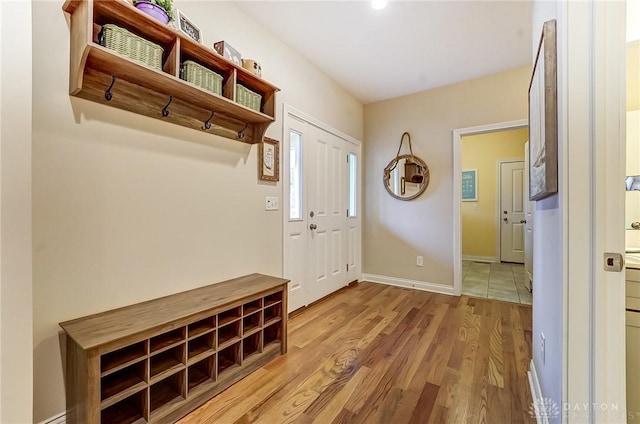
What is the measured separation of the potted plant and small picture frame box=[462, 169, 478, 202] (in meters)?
5.63

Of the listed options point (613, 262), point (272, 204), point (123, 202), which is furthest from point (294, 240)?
point (613, 262)

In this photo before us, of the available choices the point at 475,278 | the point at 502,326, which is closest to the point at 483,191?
the point at 475,278

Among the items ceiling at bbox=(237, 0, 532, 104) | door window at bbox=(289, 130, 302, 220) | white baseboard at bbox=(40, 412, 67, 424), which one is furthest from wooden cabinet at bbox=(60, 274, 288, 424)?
ceiling at bbox=(237, 0, 532, 104)

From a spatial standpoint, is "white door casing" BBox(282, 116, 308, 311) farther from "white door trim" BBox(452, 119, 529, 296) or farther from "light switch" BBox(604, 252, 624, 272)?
"light switch" BBox(604, 252, 624, 272)

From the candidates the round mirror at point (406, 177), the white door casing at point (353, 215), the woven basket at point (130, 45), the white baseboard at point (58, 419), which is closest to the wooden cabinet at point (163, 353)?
the white baseboard at point (58, 419)

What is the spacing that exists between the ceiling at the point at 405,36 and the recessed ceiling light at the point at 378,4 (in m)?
0.04

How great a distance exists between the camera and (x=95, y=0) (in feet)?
3.81

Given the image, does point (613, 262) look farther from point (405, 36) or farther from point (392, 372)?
point (405, 36)

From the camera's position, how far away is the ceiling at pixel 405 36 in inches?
82.0

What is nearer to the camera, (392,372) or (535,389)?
(535,389)

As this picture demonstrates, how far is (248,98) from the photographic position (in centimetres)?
192

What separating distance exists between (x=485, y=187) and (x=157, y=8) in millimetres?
5901

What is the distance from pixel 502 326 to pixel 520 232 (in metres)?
3.52

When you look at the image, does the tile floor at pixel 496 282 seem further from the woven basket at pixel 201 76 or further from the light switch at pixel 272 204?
the woven basket at pixel 201 76
